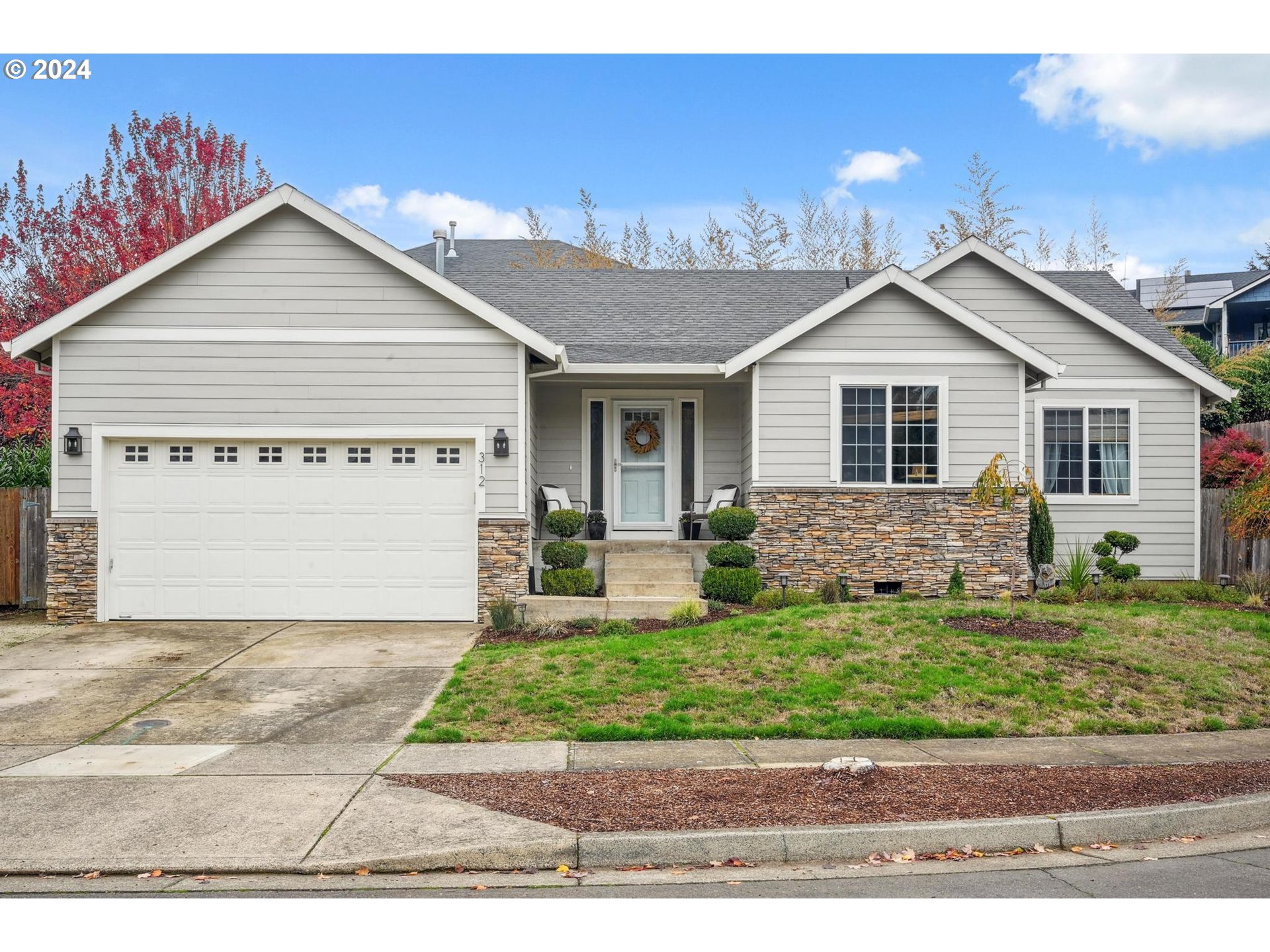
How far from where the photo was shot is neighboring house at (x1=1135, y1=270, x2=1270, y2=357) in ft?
134

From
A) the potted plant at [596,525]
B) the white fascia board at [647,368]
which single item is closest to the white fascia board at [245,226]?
the white fascia board at [647,368]

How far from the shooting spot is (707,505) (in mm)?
15477

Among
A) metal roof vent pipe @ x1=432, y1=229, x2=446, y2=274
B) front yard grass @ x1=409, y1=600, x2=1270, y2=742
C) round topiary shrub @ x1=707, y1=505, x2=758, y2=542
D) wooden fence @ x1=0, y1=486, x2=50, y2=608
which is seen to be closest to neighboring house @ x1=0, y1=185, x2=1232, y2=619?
round topiary shrub @ x1=707, y1=505, x2=758, y2=542

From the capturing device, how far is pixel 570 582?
13.1 m

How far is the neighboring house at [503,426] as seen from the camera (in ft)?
42.2

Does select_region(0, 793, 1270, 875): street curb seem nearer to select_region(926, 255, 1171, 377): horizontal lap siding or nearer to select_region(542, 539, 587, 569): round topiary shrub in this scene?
select_region(542, 539, 587, 569): round topiary shrub

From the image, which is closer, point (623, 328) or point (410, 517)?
point (410, 517)

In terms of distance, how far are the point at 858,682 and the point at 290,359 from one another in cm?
841

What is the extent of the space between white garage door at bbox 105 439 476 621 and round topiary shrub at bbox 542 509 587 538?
123cm

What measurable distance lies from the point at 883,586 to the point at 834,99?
45.3 feet

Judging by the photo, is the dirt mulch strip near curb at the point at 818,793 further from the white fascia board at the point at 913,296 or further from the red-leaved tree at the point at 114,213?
the red-leaved tree at the point at 114,213

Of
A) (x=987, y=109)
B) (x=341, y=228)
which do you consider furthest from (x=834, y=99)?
(x=341, y=228)

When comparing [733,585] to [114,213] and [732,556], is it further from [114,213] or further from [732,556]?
[114,213]
